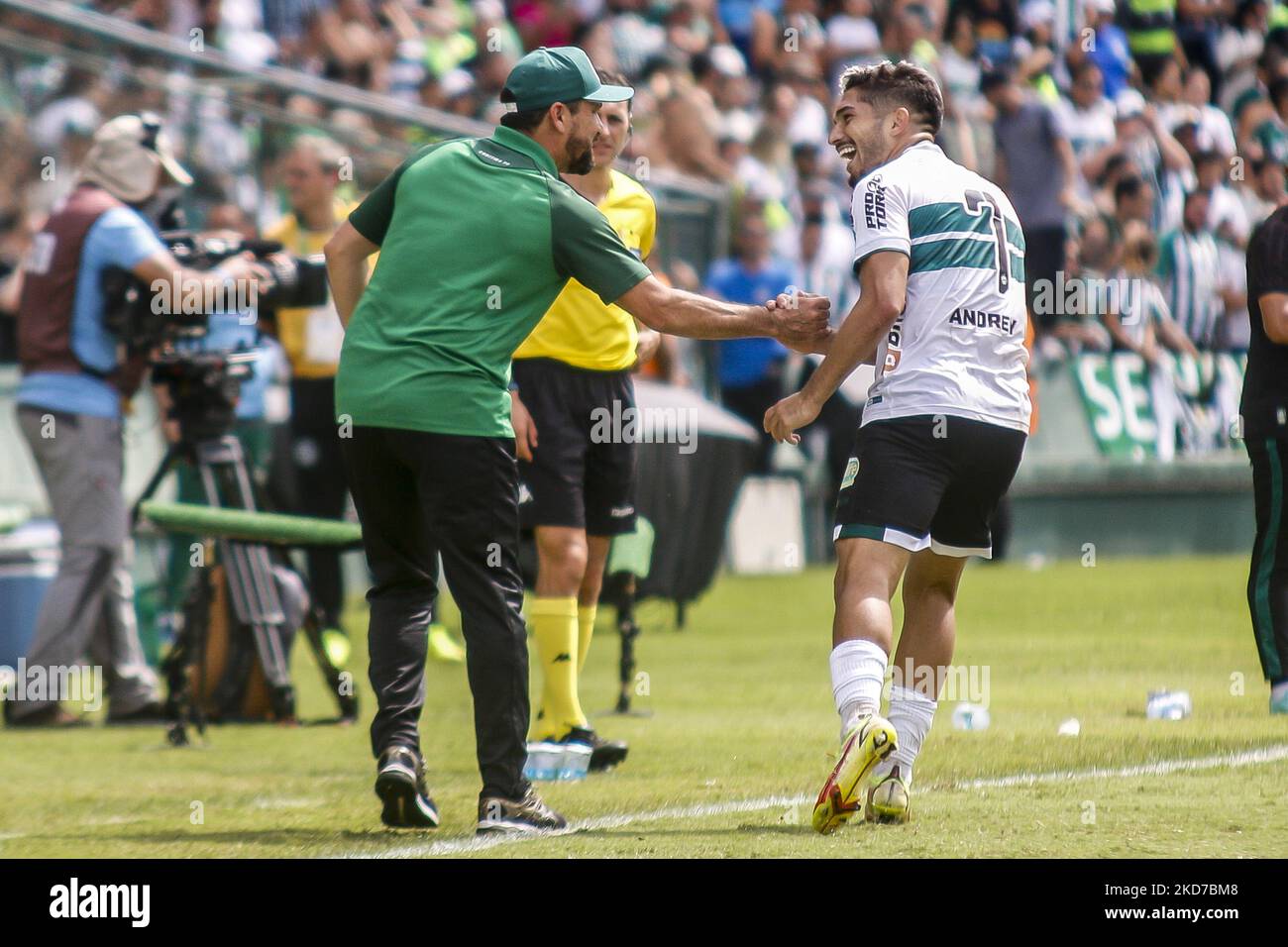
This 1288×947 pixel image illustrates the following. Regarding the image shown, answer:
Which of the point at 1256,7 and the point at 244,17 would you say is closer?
the point at 244,17

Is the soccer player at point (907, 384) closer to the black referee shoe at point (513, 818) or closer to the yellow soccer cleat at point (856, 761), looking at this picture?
the yellow soccer cleat at point (856, 761)

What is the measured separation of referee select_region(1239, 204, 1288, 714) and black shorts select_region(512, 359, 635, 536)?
2459 mm

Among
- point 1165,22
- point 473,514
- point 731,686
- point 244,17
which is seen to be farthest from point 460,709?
point 1165,22

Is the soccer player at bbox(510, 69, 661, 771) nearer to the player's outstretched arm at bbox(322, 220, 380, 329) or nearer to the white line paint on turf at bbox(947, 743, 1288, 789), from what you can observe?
the player's outstretched arm at bbox(322, 220, 380, 329)

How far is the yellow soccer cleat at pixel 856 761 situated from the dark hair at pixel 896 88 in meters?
1.81

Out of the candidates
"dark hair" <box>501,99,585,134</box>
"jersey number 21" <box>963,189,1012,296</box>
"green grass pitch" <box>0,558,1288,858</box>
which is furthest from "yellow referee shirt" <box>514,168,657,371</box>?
"jersey number 21" <box>963,189,1012,296</box>

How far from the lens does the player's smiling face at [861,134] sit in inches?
257

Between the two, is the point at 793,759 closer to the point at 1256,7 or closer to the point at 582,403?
the point at 582,403

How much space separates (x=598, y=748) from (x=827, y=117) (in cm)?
1306

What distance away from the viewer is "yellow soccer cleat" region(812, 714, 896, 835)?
19.7 feet

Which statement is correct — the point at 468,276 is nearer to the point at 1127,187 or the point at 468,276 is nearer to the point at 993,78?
the point at 993,78

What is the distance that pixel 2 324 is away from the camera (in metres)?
13.3

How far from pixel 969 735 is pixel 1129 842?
8.10 ft

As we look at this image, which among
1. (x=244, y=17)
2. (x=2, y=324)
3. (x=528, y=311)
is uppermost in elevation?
(x=244, y=17)
